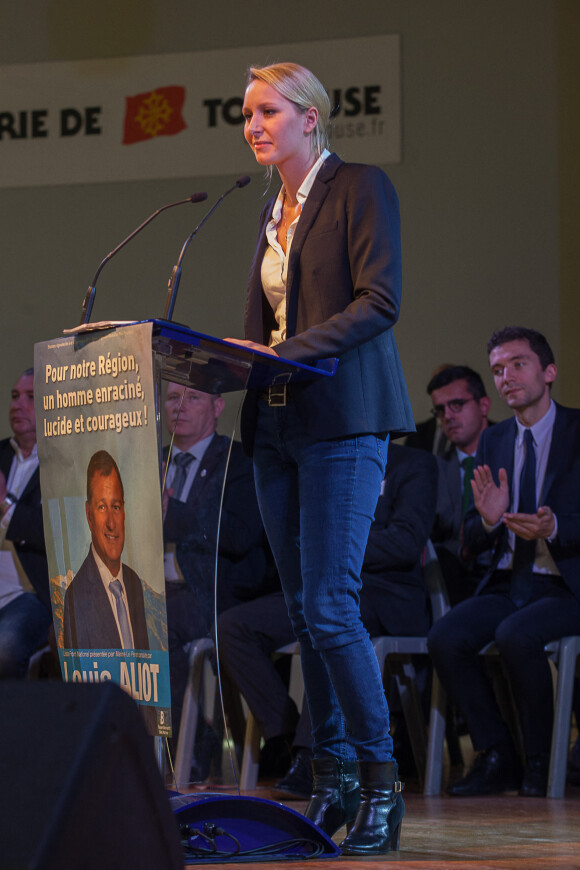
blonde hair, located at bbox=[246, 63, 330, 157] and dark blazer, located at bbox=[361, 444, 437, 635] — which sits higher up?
blonde hair, located at bbox=[246, 63, 330, 157]

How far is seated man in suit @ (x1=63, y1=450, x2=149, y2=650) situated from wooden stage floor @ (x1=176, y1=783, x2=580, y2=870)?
340 millimetres

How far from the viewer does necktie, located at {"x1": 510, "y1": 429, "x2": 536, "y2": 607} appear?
3.57m

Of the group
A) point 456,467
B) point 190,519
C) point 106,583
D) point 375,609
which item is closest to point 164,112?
point 456,467

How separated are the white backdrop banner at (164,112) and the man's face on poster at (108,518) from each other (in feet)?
14.0

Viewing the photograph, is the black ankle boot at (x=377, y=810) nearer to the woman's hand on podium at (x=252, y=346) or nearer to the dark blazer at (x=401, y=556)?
the woman's hand on podium at (x=252, y=346)

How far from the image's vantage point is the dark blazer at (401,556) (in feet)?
11.8

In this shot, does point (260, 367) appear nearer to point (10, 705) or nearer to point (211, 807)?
point (211, 807)

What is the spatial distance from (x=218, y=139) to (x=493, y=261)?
1.62 metres

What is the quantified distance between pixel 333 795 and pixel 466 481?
246cm

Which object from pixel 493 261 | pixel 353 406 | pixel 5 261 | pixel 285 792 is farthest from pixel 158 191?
pixel 353 406

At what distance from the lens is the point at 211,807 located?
5.63 ft

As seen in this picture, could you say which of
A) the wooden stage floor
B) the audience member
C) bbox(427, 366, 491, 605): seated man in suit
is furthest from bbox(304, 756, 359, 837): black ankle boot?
the audience member

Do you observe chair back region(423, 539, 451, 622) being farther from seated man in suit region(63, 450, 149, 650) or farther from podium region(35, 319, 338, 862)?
seated man in suit region(63, 450, 149, 650)

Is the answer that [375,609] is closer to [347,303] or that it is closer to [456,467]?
[456,467]
